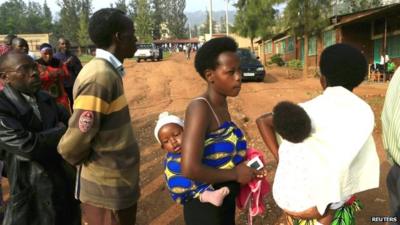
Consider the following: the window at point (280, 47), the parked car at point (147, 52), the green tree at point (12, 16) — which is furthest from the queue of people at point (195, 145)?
the green tree at point (12, 16)

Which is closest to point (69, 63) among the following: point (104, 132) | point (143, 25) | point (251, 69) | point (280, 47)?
point (104, 132)

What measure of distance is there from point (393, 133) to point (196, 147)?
52.2 inches

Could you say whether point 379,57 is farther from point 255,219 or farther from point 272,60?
point 255,219

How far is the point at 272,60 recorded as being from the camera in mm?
32750

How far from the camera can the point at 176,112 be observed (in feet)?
35.4

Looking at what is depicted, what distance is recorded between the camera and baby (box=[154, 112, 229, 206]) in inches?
80.1

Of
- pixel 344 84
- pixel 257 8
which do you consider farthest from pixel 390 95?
pixel 257 8

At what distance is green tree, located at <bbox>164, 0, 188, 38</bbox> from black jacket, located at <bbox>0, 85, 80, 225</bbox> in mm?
101690

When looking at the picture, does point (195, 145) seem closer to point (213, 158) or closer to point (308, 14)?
point (213, 158)

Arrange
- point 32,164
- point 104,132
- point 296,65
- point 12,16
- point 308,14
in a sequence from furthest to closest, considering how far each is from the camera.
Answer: point 12,16
point 296,65
point 308,14
point 32,164
point 104,132

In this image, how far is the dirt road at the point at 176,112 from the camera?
14.5 feet

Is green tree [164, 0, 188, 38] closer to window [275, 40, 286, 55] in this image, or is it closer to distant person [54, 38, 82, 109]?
window [275, 40, 286, 55]

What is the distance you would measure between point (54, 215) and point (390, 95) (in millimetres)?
2305

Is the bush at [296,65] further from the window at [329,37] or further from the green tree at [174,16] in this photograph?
the green tree at [174,16]
